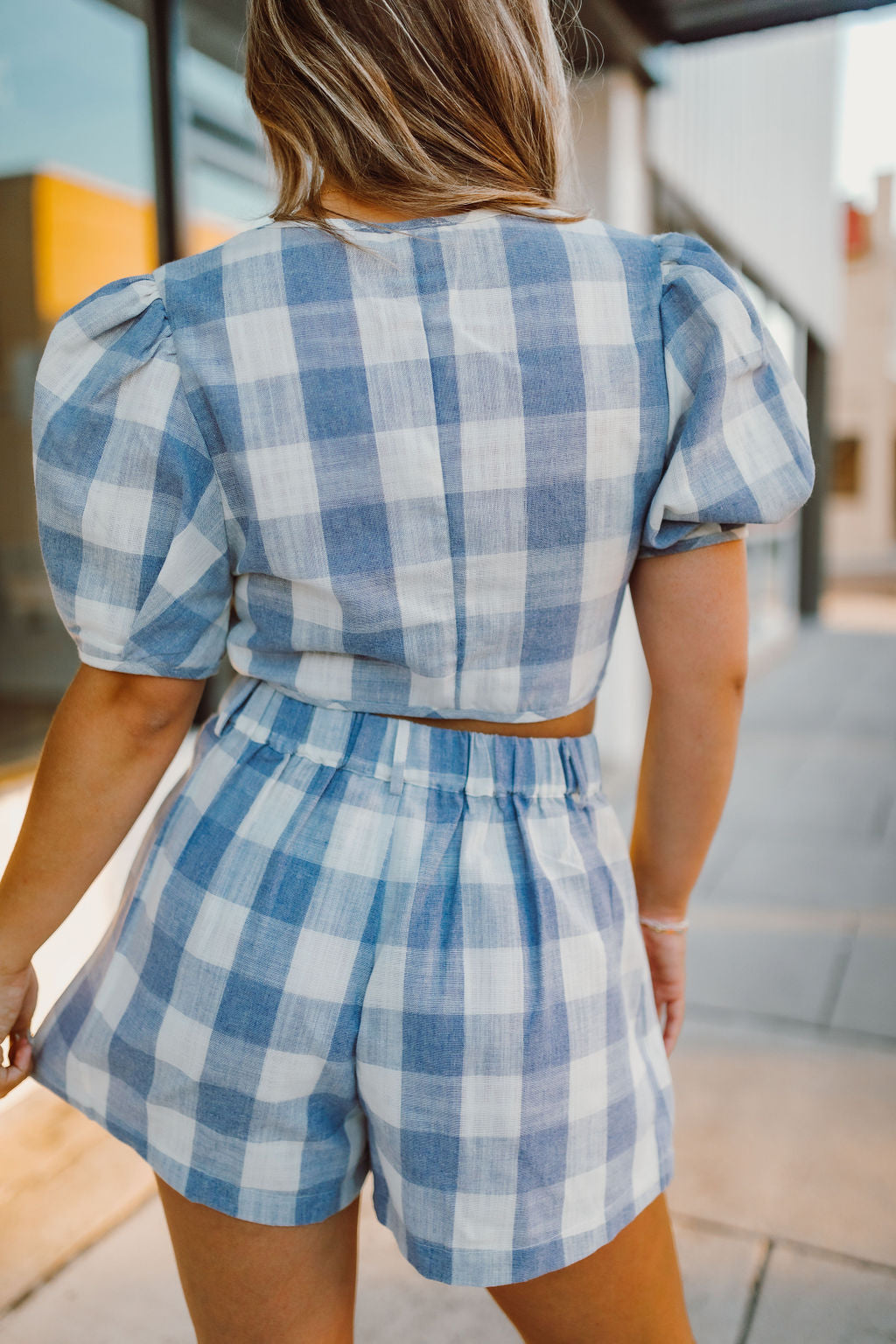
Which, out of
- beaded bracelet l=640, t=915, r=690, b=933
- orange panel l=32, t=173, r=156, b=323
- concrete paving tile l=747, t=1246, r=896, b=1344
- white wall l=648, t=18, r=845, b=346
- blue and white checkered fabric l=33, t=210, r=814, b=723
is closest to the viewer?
blue and white checkered fabric l=33, t=210, r=814, b=723

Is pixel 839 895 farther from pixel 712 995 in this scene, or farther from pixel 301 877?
pixel 301 877

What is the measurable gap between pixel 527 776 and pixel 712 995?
7.18ft

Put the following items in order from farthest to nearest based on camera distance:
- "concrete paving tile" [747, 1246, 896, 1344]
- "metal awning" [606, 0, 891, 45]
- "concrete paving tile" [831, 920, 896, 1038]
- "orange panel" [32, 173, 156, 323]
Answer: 1. "metal awning" [606, 0, 891, 45]
2. "orange panel" [32, 173, 156, 323]
3. "concrete paving tile" [831, 920, 896, 1038]
4. "concrete paving tile" [747, 1246, 896, 1344]

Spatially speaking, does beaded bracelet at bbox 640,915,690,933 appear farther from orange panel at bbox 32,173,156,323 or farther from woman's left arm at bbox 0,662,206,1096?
orange panel at bbox 32,173,156,323

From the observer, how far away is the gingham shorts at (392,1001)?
78 centimetres

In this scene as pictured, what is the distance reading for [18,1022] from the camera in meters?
0.94

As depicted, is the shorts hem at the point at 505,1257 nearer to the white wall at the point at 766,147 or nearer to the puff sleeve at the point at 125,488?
the puff sleeve at the point at 125,488

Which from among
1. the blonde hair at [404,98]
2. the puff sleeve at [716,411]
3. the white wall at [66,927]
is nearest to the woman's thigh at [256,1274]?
the puff sleeve at [716,411]

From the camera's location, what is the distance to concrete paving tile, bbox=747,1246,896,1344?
1.66m

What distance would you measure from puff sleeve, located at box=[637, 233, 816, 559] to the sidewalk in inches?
58.6

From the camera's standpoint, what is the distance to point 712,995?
9.11 ft

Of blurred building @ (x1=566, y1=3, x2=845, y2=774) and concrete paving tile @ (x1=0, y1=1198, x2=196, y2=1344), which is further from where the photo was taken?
blurred building @ (x1=566, y1=3, x2=845, y2=774)

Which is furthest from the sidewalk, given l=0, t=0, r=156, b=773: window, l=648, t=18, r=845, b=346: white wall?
l=648, t=18, r=845, b=346: white wall

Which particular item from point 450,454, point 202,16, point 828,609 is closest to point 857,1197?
point 450,454
